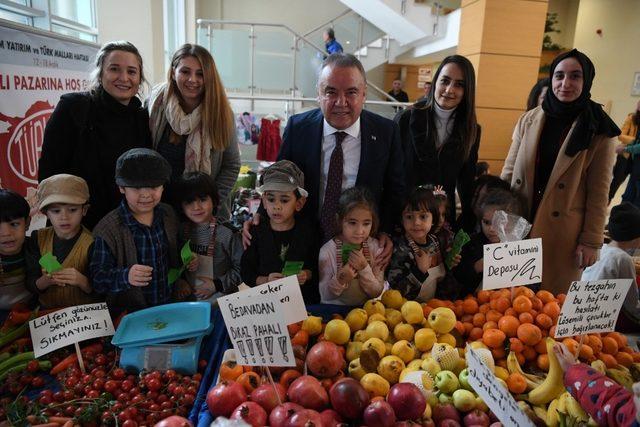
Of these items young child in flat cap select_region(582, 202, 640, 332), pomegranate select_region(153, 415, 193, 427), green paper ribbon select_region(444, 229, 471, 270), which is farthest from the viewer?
young child in flat cap select_region(582, 202, 640, 332)

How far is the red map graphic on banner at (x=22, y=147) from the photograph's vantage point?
7.72ft

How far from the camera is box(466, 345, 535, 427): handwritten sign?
87 cm

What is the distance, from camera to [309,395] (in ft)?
3.56

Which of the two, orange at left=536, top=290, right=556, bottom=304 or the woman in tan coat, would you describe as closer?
orange at left=536, top=290, right=556, bottom=304

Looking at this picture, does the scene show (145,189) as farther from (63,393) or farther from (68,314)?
(63,393)

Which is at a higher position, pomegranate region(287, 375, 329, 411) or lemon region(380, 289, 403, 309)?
lemon region(380, 289, 403, 309)

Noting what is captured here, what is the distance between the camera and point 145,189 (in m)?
1.54

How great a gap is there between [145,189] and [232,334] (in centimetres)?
72

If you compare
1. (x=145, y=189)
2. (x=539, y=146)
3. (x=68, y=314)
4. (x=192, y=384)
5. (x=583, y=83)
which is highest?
(x=583, y=83)

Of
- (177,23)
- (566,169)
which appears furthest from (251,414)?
(177,23)

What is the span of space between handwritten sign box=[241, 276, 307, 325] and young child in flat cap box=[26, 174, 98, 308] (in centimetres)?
78

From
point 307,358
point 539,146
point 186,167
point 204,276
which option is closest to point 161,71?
point 186,167

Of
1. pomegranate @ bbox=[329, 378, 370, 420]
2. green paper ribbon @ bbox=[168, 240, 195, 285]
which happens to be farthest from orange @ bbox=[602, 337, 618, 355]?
green paper ribbon @ bbox=[168, 240, 195, 285]

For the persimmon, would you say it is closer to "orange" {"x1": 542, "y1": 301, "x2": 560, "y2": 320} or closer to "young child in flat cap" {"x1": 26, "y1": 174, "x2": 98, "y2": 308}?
"young child in flat cap" {"x1": 26, "y1": 174, "x2": 98, "y2": 308}
